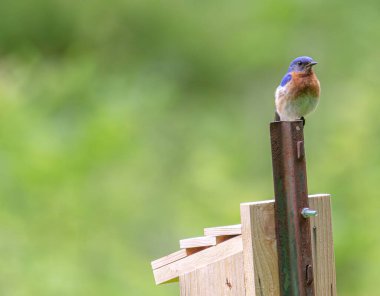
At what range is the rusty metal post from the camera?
3070 mm

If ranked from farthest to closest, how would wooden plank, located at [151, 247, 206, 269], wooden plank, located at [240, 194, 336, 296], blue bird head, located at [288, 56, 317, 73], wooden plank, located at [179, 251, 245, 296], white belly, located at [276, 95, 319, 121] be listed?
blue bird head, located at [288, 56, 317, 73] < white belly, located at [276, 95, 319, 121] < wooden plank, located at [151, 247, 206, 269] < wooden plank, located at [179, 251, 245, 296] < wooden plank, located at [240, 194, 336, 296]

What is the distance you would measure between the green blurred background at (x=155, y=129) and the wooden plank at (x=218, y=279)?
4.60 metres

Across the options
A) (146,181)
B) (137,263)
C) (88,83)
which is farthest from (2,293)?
(88,83)

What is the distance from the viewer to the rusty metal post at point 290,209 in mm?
3070

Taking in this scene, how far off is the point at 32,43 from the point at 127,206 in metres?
3.37

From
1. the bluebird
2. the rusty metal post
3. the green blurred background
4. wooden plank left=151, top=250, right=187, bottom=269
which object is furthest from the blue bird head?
the green blurred background

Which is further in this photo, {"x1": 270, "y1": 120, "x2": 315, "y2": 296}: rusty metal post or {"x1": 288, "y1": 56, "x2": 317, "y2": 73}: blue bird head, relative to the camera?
{"x1": 288, "y1": 56, "x2": 317, "y2": 73}: blue bird head

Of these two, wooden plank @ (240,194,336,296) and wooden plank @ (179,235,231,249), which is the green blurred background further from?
wooden plank @ (240,194,336,296)

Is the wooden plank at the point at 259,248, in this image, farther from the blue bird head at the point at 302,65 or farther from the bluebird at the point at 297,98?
the blue bird head at the point at 302,65

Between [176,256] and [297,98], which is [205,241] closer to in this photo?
[176,256]

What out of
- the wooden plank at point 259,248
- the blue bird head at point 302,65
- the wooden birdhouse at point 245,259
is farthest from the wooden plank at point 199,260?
the blue bird head at point 302,65

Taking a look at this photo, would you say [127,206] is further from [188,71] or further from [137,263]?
[188,71]

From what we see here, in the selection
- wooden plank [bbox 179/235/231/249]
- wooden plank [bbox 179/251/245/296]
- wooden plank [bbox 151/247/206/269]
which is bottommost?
wooden plank [bbox 179/251/245/296]

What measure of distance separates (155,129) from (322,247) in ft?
25.8
